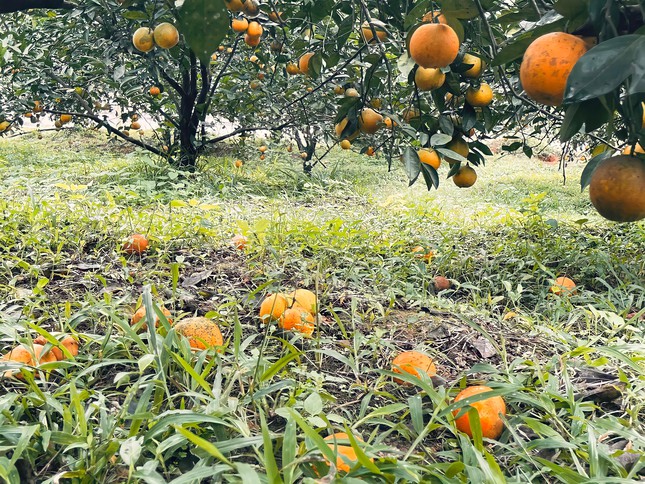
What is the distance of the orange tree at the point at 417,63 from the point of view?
0.72 metres

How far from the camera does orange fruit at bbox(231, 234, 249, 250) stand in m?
2.38

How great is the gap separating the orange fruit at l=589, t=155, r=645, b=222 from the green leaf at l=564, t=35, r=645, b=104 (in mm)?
271

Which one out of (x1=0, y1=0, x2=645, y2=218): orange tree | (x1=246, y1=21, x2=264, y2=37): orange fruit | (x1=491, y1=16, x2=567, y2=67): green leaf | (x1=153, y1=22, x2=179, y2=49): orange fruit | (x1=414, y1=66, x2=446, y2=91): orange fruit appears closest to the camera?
(x1=0, y1=0, x2=645, y2=218): orange tree

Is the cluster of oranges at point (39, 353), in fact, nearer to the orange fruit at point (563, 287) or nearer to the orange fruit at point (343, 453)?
the orange fruit at point (343, 453)

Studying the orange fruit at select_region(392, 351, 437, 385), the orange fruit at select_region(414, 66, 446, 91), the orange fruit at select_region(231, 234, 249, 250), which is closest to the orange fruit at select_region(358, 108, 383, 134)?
the orange fruit at select_region(414, 66, 446, 91)

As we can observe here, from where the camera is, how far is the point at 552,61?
762 millimetres

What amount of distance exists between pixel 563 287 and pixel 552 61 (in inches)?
64.5

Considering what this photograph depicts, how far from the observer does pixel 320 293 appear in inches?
75.5

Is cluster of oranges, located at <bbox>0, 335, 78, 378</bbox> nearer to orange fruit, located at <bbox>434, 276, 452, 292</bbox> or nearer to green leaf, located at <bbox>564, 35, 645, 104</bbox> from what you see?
green leaf, located at <bbox>564, 35, 645, 104</bbox>

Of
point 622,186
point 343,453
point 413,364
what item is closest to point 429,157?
point 413,364

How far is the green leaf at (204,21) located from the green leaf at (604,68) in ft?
1.41

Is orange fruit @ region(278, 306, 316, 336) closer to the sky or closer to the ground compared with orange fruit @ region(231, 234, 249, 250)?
closer to the ground

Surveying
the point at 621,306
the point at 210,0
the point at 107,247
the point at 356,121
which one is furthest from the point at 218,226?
the point at 210,0

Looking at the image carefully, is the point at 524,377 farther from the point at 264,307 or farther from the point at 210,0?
the point at 210,0
